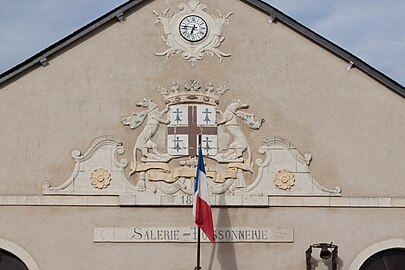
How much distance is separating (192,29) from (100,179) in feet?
11.6

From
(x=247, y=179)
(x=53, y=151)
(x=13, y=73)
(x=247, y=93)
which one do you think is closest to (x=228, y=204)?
(x=247, y=179)

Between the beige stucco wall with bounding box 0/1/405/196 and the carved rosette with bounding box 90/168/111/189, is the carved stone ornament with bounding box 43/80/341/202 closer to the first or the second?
the carved rosette with bounding box 90/168/111/189

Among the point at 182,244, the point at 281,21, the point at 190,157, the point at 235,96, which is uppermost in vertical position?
the point at 281,21

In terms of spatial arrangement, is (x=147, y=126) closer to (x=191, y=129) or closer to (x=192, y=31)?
(x=191, y=129)

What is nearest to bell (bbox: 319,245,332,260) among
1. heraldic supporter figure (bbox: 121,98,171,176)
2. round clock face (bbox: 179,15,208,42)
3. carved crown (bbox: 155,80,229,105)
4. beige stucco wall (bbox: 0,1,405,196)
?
beige stucco wall (bbox: 0,1,405,196)

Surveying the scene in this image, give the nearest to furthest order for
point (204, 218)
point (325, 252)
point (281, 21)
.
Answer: point (204, 218)
point (325, 252)
point (281, 21)

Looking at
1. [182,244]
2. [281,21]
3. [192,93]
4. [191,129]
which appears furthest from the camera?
[281,21]

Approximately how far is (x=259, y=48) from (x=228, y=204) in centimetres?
322

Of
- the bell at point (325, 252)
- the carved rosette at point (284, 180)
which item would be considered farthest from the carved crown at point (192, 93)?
the bell at point (325, 252)

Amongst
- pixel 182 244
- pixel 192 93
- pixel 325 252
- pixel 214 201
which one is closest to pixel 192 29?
pixel 192 93

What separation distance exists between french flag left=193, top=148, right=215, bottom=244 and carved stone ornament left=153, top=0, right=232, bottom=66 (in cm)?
263

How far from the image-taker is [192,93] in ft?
65.9

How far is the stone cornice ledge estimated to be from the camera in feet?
63.7

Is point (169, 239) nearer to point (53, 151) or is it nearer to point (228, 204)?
point (228, 204)
